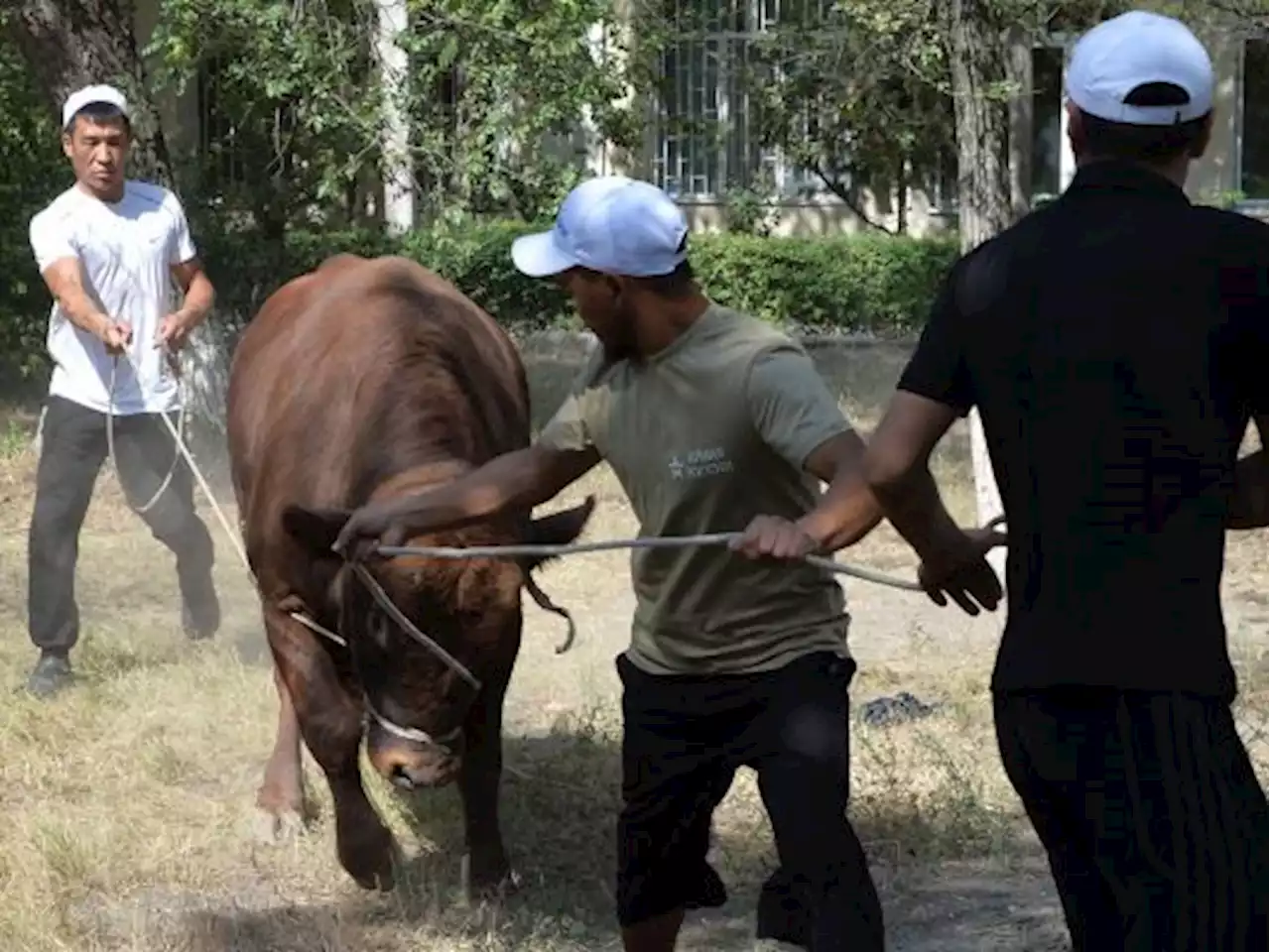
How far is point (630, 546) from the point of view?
4238 millimetres

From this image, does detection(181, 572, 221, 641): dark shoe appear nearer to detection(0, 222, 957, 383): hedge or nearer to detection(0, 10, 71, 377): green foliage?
detection(0, 10, 71, 377): green foliage

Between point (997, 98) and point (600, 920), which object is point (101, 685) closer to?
point (600, 920)

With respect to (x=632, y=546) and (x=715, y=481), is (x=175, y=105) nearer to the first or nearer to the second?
(x=715, y=481)

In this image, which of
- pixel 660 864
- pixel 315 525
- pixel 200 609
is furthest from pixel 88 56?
pixel 660 864

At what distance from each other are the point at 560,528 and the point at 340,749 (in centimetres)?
98

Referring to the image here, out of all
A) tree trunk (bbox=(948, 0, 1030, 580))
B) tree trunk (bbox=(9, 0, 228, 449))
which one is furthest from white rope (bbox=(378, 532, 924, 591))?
tree trunk (bbox=(9, 0, 228, 449))

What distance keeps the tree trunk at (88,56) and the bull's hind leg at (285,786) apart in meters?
6.24

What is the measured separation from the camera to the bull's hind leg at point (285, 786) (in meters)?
6.68

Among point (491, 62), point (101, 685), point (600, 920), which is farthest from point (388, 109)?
point (600, 920)

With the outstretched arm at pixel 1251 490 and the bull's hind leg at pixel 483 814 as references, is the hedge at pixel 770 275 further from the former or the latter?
the outstretched arm at pixel 1251 490

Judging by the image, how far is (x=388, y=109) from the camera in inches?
525

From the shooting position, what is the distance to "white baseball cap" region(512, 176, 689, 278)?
437cm

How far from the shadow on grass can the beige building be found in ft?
55.0

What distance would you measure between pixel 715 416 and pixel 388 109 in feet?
30.6
